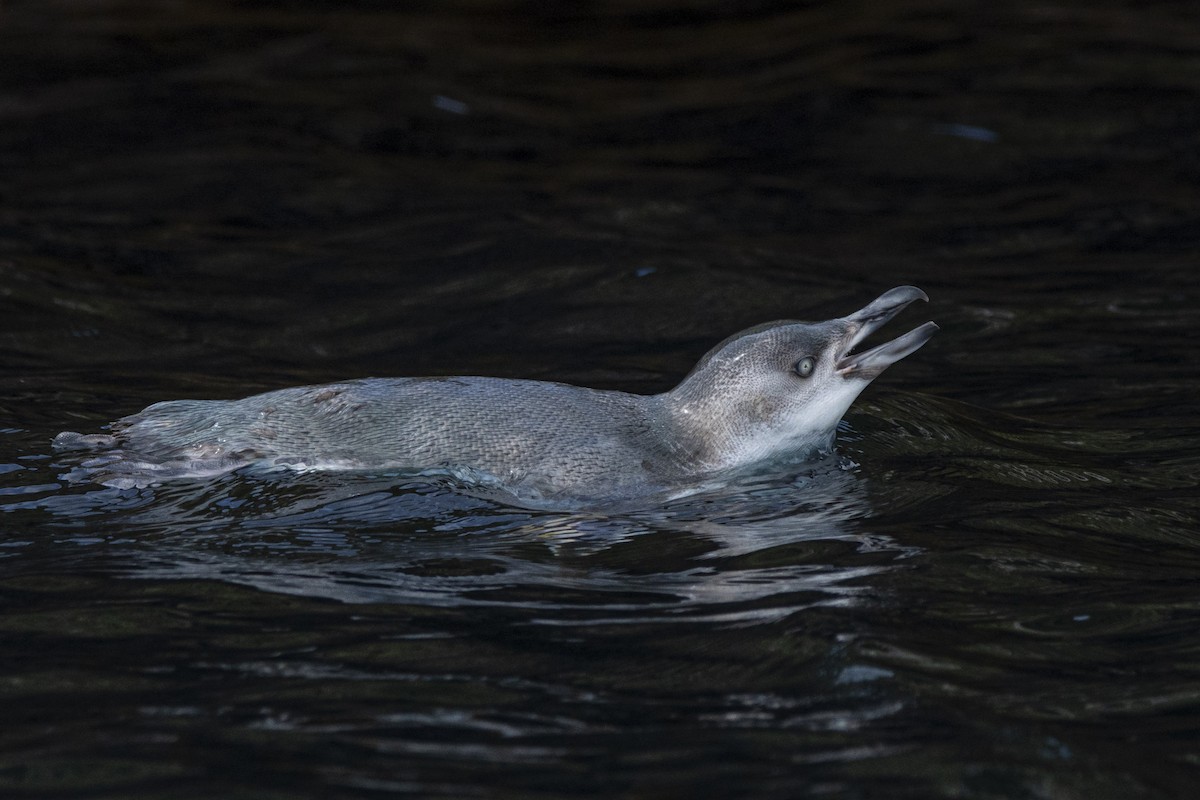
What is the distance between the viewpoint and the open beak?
6535mm

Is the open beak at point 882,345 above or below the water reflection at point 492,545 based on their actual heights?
above

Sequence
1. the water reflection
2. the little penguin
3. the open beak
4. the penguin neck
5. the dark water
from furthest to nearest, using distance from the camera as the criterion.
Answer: the penguin neck
the open beak
the little penguin
the water reflection
the dark water

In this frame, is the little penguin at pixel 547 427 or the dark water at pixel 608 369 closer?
the dark water at pixel 608 369

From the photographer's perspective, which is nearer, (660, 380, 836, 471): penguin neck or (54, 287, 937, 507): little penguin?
(54, 287, 937, 507): little penguin

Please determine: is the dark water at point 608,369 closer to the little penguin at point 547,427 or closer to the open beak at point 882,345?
the little penguin at point 547,427

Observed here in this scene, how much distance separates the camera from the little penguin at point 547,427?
6402 mm

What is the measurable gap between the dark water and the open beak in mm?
497

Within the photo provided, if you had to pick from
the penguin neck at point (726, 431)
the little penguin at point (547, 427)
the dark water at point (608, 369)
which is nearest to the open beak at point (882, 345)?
the little penguin at point (547, 427)

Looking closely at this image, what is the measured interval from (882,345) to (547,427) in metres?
1.54

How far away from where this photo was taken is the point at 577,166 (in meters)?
12.2

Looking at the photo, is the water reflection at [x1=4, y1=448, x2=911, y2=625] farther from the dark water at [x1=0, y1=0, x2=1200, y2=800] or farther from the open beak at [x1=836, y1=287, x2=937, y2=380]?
the open beak at [x1=836, y1=287, x2=937, y2=380]

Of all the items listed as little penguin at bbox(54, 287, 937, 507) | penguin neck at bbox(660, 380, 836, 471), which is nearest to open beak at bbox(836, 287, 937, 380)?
little penguin at bbox(54, 287, 937, 507)

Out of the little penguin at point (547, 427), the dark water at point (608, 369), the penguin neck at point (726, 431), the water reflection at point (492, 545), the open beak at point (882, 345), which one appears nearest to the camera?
the dark water at point (608, 369)

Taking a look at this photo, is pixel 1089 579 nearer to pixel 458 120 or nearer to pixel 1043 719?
pixel 1043 719
